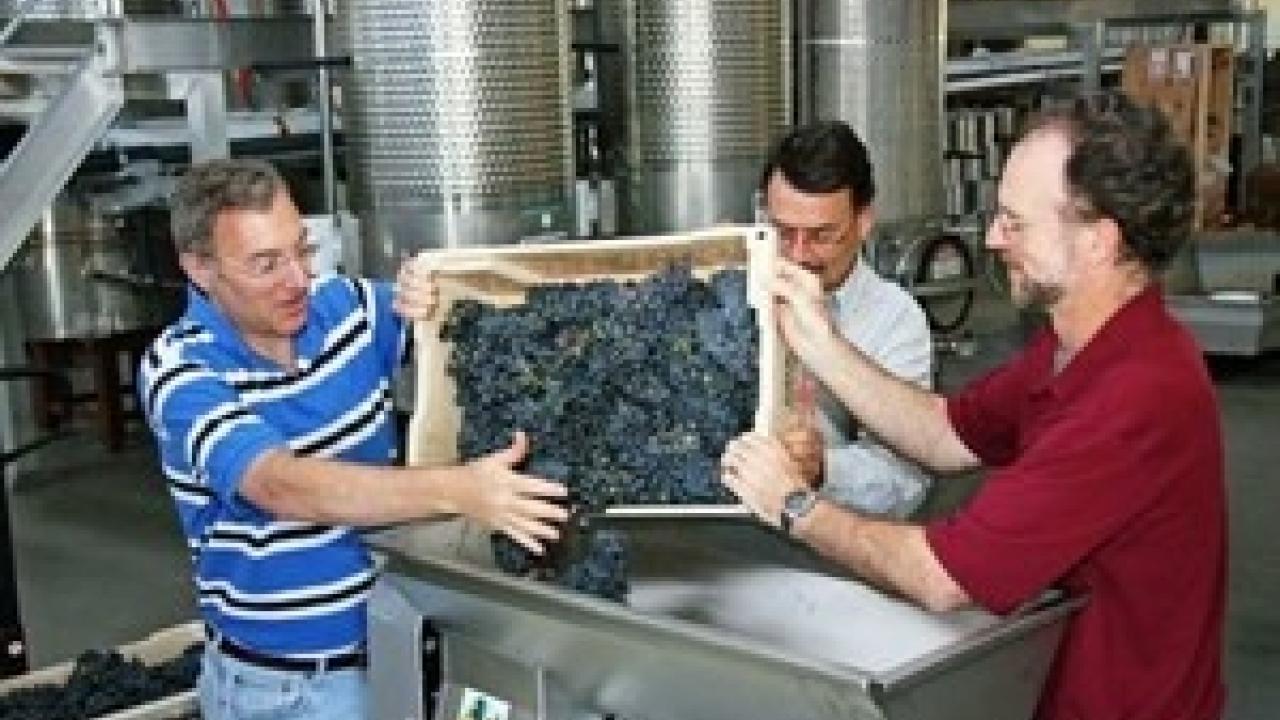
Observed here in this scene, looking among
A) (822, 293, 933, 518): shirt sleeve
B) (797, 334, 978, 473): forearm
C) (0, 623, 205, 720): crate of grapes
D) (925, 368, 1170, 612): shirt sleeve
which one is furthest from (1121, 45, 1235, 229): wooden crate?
(925, 368, 1170, 612): shirt sleeve

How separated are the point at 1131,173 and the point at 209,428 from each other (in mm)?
1043

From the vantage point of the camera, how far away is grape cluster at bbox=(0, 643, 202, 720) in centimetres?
317

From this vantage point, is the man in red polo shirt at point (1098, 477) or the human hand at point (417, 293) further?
the human hand at point (417, 293)

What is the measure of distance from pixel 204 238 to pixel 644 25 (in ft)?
7.61

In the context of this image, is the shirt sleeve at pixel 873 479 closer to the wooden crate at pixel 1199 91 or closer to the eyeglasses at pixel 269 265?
the eyeglasses at pixel 269 265

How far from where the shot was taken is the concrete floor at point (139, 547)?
423 centimetres

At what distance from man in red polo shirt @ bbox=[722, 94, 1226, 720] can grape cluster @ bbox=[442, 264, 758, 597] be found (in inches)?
4.3

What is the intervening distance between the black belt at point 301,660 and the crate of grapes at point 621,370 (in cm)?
33

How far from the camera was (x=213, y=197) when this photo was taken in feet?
6.21

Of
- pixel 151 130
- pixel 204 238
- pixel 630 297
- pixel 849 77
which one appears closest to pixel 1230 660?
pixel 849 77

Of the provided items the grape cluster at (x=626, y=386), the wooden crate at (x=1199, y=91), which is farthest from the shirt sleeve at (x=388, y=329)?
the wooden crate at (x=1199, y=91)

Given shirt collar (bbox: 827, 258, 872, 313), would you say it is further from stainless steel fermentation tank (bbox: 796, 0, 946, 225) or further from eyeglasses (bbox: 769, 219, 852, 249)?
stainless steel fermentation tank (bbox: 796, 0, 946, 225)

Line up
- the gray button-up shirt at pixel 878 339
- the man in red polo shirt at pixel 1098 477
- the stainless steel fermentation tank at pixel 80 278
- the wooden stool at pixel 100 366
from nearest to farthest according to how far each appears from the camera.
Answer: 1. the man in red polo shirt at pixel 1098 477
2. the gray button-up shirt at pixel 878 339
3. the wooden stool at pixel 100 366
4. the stainless steel fermentation tank at pixel 80 278

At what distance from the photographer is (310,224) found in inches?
140
